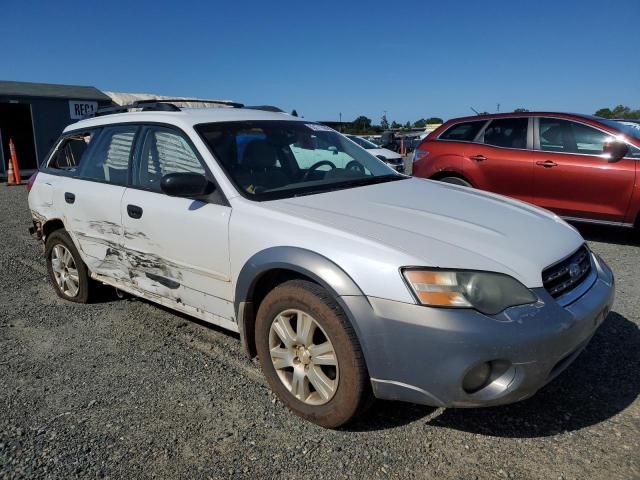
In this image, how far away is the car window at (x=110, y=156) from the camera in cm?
388

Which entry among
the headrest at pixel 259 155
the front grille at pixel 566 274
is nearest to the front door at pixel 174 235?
the headrest at pixel 259 155

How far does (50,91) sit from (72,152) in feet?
50.5

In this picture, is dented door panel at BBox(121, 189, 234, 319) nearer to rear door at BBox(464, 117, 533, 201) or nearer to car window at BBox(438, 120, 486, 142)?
rear door at BBox(464, 117, 533, 201)

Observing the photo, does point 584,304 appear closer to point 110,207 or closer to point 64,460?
point 64,460

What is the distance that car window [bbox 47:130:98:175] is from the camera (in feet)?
14.5

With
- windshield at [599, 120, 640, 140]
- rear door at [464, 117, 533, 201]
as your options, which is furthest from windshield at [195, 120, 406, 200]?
windshield at [599, 120, 640, 140]

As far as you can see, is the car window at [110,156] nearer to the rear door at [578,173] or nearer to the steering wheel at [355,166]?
the steering wheel at [355,166]

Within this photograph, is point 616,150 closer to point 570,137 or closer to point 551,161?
point 570,137

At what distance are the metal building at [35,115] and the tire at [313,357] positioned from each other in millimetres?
16039

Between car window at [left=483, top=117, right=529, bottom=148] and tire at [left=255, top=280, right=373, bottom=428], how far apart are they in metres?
5.10

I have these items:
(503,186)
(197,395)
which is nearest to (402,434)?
(197,395)

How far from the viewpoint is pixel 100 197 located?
12.8 ft

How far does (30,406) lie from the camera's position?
299 centimetres

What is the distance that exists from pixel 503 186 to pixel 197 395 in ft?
16.6
